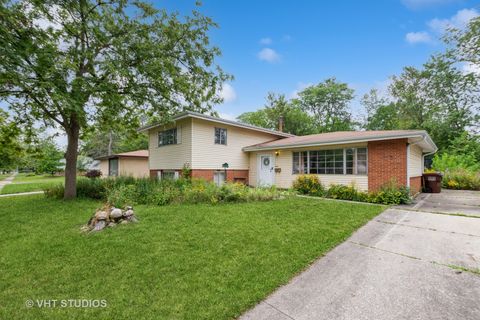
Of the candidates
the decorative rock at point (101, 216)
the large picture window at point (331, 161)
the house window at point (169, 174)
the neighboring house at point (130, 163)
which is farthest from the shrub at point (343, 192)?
the neighboring house at point (130, 163)

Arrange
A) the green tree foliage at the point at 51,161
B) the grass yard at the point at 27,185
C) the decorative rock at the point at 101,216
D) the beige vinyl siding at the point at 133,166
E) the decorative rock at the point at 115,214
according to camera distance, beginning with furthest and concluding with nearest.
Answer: the green tree foliage at the point at 51,161 < the beige vinyl siding at the point at 133,166 < the grass yard at the point at 27,185 < the decorative rock at the point at 115,214 < the decorative rock at the point at 101,216

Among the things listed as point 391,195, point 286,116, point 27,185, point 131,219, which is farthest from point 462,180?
point 27,185

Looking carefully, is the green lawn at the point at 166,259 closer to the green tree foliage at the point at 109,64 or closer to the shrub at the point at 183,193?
the shrub at the point at 183,193

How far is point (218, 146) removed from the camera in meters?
11.9

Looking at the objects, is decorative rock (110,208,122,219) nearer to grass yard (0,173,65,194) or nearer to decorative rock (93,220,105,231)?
decorative rock (93,220,105,231)

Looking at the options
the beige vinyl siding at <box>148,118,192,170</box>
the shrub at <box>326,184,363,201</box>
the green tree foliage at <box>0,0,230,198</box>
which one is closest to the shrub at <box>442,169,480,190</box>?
the shrub at <box>326,184,363,201</box>

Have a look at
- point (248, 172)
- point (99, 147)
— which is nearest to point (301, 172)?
point (248, 172)

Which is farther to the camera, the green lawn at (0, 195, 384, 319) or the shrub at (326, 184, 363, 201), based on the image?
the shrub at (326, 184, 363, 201)

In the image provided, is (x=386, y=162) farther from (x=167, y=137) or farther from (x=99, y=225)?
(x=167, y=137)

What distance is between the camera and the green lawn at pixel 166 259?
2533 mm

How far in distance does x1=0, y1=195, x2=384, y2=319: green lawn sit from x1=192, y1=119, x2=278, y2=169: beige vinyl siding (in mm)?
4850

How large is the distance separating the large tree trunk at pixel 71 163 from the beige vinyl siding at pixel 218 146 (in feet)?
16.9

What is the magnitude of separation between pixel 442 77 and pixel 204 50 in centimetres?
2630

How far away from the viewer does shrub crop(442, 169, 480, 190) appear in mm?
12414
